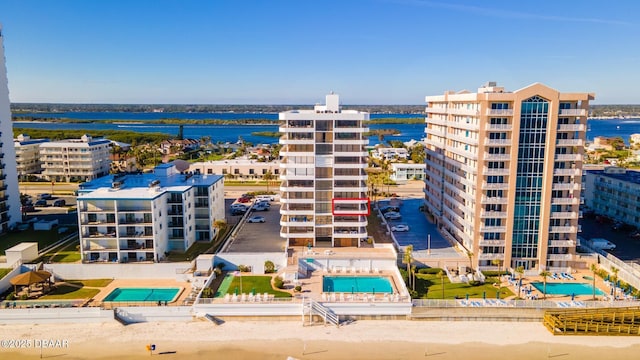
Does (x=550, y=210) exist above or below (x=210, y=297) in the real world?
above

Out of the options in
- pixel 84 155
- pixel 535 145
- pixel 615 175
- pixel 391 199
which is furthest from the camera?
pixel 84 155

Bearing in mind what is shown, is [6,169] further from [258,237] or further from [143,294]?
[258,237]

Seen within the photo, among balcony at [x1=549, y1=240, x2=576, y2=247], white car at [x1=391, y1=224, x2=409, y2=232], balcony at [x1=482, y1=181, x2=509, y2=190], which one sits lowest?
white car at [x1=391, y1=224, x2=409, y2=232]

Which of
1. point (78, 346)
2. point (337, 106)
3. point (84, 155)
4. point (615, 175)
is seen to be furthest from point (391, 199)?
point (84, 155)

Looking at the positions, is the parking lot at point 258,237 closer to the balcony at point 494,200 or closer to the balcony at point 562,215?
the balcony at point 494,200

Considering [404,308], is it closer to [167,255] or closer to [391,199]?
[167,255]

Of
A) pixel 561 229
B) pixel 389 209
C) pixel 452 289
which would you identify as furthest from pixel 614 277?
pixel 389 209

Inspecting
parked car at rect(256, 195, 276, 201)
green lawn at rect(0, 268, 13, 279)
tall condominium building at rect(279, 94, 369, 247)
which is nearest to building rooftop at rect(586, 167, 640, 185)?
tall condominium building at rect(279, 94, 369, 247)

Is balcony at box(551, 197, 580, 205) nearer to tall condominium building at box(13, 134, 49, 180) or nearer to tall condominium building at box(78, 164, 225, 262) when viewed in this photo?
tall condominium building at box(78, 164, 225, 262)
